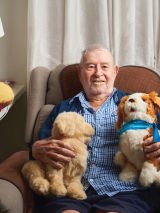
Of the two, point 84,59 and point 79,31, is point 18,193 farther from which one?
point 79,31

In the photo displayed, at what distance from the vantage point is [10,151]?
2533 mm

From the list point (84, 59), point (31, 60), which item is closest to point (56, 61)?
point (31, 60)

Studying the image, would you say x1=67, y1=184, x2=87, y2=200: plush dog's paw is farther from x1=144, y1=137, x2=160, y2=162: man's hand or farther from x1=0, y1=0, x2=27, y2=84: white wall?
x1=0, y1=0, x2=27, y2=84: white wall

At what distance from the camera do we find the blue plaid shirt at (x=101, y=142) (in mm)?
1466

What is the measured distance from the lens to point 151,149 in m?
1.36

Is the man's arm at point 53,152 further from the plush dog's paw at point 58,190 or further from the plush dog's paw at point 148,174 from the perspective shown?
the plush dog's paw at point 148,174

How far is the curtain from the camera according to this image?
2.05 m

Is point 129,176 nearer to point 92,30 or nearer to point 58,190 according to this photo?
point 58,190

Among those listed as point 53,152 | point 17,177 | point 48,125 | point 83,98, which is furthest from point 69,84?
point 17,177

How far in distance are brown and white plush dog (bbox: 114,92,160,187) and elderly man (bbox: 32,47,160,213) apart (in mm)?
39

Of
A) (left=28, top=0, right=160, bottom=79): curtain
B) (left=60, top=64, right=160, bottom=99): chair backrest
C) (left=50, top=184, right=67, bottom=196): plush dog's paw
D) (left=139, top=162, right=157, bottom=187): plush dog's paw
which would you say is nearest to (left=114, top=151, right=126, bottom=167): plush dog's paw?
(left=139, top=162, right=157, bottom=187): plush dog's paw

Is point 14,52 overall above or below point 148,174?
above

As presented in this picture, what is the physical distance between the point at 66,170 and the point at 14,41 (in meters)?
1.20

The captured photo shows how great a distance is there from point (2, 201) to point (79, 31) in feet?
4.07
